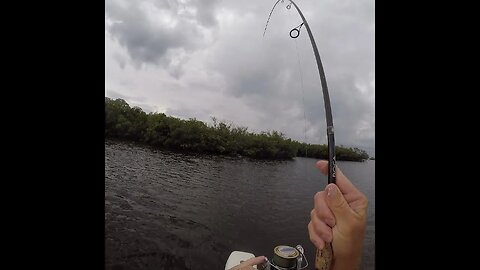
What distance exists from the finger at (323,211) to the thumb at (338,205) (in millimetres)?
15

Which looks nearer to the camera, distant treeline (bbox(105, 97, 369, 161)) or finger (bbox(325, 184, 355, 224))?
finger (bbox(325, 184, 355, 224))

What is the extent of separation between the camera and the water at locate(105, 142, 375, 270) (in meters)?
8.06

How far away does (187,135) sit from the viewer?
1894 cm

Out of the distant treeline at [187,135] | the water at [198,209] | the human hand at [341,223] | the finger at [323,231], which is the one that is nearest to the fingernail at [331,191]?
the human hand at [341,223]

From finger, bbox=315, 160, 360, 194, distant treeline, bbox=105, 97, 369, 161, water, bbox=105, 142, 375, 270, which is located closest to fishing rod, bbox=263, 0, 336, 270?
finger, bbox=315, 160, 360, 194

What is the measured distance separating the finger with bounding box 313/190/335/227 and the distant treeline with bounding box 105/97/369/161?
17614 millimetres

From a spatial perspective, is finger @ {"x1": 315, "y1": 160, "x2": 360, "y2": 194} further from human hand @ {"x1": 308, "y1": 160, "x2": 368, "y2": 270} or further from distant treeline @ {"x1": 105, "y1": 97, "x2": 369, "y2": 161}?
distant treeline @ {"x1": 105, "y1": 97, "x2": 369, "y2": 161}

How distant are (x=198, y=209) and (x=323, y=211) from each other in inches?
440

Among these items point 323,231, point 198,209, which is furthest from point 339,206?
point 198,209
